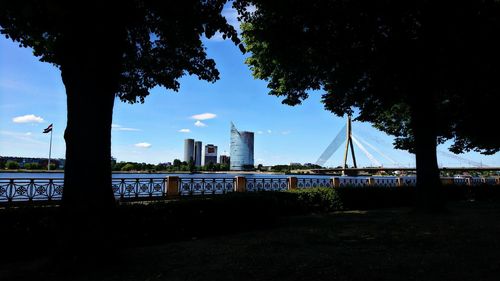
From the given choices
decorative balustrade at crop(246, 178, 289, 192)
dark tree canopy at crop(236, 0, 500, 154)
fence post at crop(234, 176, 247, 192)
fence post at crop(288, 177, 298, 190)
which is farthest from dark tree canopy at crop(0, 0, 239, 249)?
fence post at crop(288, 177, 298, 190)

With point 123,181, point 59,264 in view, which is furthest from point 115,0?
point 123,181

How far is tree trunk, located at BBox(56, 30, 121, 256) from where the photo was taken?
626 centimetres

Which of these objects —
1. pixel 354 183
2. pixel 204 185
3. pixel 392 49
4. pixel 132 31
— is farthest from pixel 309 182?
pixel 132 31

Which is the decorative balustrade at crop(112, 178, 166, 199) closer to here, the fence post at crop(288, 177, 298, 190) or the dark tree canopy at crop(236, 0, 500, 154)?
the fence post at crop(288, 177, 298, 190)

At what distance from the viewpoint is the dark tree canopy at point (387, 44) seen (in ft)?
38.5

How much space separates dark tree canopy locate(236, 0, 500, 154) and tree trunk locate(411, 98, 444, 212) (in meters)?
0.22

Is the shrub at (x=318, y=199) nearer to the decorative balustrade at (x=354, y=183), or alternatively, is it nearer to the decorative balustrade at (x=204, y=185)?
the decorative balustrade at (x=354, y=183)

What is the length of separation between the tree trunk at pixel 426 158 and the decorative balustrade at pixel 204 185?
9.67 m

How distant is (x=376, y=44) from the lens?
12859mm

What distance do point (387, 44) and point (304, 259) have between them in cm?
921

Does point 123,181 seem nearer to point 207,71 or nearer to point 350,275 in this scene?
point 207,71

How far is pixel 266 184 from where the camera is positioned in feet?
68.2

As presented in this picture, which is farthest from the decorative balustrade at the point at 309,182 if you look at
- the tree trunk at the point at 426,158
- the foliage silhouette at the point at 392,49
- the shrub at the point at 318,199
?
the tree trunk at the point at 426,158

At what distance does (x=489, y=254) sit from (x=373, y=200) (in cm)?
1174
